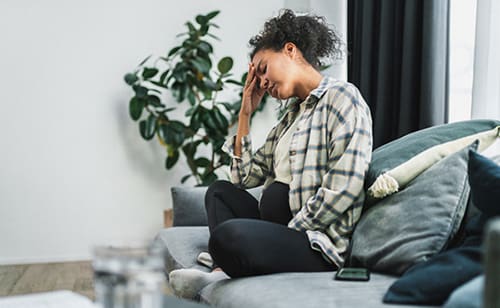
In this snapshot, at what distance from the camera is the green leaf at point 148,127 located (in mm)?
3592

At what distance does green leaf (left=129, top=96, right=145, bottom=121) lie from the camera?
359 cm

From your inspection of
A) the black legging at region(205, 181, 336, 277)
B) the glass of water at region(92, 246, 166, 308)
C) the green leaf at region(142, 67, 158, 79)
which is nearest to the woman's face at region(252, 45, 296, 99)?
the black legging at region(205, 181, 336, 277)

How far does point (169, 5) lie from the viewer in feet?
12.9

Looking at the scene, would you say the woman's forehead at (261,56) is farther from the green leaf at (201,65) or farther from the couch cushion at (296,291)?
the green leaf at (201,65)

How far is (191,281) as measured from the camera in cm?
165

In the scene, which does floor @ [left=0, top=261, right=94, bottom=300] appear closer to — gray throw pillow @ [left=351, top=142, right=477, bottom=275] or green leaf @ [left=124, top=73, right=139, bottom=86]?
green leaf @ [left=124, top=73, right=139, bottom=86]

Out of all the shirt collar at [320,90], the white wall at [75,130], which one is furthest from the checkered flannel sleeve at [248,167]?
the white wall at [75,130]

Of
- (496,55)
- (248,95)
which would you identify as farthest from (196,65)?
(496,55)

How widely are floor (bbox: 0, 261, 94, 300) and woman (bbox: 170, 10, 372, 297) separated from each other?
1036 mm

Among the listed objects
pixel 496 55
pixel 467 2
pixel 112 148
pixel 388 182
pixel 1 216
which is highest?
pixel 467 2

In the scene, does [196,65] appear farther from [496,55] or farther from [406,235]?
[406,235]

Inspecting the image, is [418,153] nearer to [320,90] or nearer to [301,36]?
[320,90]

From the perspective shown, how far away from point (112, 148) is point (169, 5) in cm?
98

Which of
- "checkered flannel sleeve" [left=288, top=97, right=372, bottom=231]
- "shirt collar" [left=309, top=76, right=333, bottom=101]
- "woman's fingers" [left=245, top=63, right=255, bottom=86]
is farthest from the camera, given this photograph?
"woman's fingers" [left=245, top=63, right=255, bottom=86]
